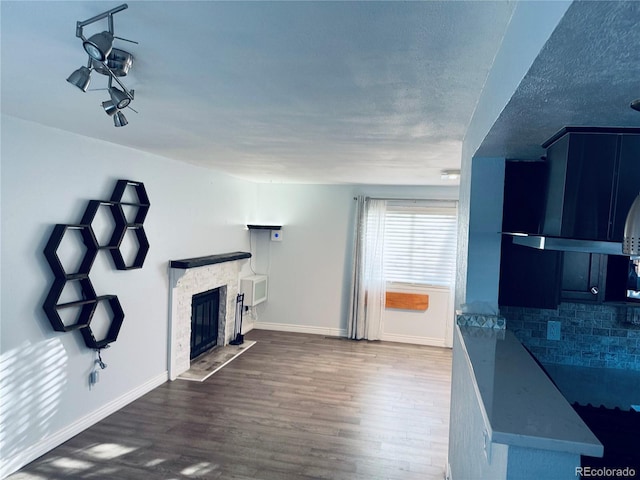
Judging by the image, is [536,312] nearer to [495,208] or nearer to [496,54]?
[495,208]

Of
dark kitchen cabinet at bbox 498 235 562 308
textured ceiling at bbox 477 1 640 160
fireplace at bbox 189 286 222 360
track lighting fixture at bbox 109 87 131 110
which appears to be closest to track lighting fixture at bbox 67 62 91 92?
track lighting fixture at bbox 109 87 131 110

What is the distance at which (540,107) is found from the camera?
4.26ft

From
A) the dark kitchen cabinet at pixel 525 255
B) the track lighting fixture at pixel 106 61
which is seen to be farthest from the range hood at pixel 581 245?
the track lighting fixture at pixel 106 61

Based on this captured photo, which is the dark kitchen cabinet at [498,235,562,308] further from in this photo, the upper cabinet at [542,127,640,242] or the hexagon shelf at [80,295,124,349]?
the hexagon shelf at [80,295,124,349]

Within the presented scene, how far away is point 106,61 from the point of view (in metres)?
1.38

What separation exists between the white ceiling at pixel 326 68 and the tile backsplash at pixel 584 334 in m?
1.15

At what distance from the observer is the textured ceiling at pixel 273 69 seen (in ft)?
4.05

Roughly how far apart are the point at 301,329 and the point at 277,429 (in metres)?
3.17

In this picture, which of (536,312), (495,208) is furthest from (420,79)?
(536,312)

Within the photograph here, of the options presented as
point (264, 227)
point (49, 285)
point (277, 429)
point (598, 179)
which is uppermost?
point (598, 179)

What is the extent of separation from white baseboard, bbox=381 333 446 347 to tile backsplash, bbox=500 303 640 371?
12.2ft

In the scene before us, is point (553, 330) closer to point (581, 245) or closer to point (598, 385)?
point (598, 385)

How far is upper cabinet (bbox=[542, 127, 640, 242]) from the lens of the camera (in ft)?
5.47

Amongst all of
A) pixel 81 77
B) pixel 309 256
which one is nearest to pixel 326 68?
pixel 81 77
